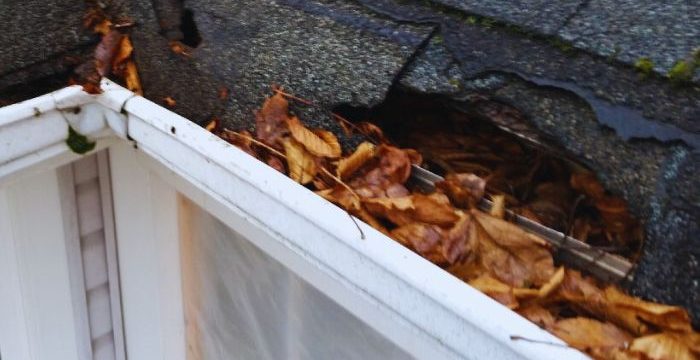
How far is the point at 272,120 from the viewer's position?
162cm

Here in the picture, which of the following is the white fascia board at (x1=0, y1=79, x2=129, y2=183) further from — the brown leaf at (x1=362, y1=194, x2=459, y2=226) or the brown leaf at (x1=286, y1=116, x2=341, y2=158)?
the brown leaf at (x1=362, y1=194, x2=459, y2=226)

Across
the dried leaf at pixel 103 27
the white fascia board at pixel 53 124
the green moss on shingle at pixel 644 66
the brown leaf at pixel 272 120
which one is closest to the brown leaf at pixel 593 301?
the green moss on shingle at pixel 644 66

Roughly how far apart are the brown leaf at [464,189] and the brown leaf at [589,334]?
1.03 feet

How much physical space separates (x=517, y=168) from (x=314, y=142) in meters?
0.43

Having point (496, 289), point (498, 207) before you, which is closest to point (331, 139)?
point (498, 207)

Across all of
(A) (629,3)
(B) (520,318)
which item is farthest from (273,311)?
(A) (629,3)

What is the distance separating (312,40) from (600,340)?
89 cm

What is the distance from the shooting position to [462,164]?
61.5 inches

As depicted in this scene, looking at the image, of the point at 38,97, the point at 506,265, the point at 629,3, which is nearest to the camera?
the point at 506,265

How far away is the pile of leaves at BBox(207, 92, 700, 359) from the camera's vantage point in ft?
3.73

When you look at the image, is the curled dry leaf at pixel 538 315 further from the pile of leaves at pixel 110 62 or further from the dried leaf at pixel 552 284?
the pile of leaves at pixel 110 62

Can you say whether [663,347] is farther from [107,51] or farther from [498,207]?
[107,51]

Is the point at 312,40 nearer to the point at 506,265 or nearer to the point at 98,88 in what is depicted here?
the point at 98,88

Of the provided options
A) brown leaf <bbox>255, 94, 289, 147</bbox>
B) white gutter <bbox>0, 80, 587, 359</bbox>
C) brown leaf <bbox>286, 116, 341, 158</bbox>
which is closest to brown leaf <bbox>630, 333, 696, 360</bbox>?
white gutter <bbox>0, 80, 587, 359</bbox>
